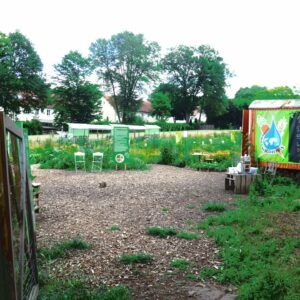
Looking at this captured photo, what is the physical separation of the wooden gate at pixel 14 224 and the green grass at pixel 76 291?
0.16m

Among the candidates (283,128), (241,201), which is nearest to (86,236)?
(241,201)

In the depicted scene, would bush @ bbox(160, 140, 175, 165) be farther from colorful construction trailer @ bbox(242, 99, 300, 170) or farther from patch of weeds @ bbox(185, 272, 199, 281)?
patch of weeds @ bbox(185, 272, 199, 281)

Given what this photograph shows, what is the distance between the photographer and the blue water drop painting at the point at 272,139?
470 inches

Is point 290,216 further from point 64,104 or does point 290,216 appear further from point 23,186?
point 64,104

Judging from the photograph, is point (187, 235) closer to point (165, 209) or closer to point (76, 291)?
point (165, 209)

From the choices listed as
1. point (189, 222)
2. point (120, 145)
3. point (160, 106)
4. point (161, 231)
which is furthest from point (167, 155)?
point (160, 106)

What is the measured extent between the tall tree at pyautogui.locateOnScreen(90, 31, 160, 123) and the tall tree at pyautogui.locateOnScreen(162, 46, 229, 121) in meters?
8.63

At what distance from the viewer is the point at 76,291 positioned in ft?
13.3

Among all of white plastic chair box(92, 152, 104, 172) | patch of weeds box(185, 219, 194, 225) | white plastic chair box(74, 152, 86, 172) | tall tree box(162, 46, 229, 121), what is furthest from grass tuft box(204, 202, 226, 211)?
tall tree box(162, 46, 229, 121)

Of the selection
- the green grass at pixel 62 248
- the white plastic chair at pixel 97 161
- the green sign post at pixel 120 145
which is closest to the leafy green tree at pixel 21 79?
the white plastic chair at pixel 97 161

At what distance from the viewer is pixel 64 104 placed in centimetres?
5466

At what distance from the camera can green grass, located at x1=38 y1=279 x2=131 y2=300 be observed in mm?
3879

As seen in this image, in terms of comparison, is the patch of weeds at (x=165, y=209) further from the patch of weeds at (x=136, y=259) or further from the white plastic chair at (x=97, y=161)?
the white plastic chair at (x=97, y=161)

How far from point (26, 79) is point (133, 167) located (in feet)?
132
